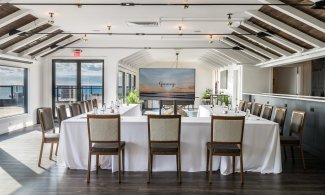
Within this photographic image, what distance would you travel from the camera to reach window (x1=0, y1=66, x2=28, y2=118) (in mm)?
9266

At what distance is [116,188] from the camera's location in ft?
14.1

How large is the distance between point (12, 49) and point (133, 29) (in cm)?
337

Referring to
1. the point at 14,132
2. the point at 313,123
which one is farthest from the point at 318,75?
the point at 14,132

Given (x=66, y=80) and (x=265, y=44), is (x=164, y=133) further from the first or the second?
(x=66, y=80)

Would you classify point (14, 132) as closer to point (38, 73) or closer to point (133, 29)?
point (38, 73)

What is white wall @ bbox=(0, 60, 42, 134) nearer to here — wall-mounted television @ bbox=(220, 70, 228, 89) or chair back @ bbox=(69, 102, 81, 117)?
chair back @ bbox=(69, 102, 81, 117)

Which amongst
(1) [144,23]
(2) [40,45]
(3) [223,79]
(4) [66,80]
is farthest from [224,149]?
Result: (3) [223,79]

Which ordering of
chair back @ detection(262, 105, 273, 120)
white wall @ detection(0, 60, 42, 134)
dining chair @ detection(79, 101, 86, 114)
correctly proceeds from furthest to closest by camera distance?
white wall @ detection(0, 60, 42, 134), dining chair @ detection(79, 101, 86, 114), chair back @ detection(262, 105, 273, 120)

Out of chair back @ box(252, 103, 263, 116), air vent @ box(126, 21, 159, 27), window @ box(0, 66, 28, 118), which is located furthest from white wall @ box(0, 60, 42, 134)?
chair back @ box(252, 103, 263, 116)

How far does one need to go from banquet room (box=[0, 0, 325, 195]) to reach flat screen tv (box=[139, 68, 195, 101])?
1.3 inches

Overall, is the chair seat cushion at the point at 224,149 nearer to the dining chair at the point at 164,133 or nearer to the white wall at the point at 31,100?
the dining chair at the point at 164,133

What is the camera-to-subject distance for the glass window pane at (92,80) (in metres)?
11.8

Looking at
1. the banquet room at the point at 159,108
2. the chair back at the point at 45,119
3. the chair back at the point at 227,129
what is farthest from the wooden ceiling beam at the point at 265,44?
the chair back at the point at 45,119

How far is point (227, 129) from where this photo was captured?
14.8 feet
